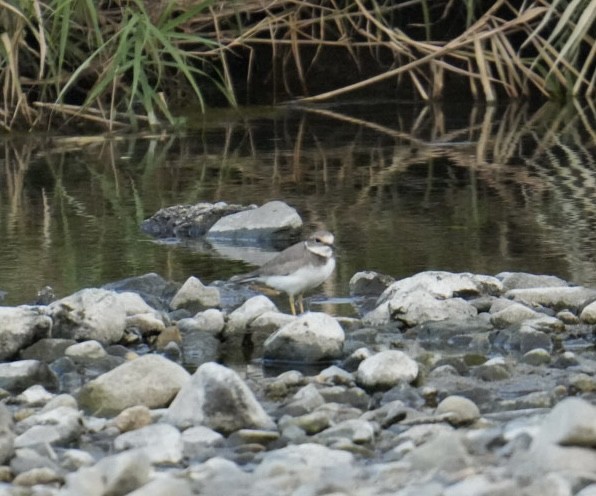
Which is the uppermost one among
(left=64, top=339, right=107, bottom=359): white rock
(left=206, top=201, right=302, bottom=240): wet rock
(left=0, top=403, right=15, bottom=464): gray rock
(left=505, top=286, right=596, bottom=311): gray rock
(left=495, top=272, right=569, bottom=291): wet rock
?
(left=0, top=403, right=15, bottom=464): gray rock

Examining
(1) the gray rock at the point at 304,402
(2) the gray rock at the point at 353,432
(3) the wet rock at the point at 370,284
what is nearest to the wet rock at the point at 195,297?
(3) the wet rock at the point at 370,284

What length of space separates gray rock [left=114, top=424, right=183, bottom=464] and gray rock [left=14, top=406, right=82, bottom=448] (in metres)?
0.14

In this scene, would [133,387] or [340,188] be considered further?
[340,188]

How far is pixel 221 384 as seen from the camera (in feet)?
14.3

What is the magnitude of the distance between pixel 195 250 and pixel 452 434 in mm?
3695

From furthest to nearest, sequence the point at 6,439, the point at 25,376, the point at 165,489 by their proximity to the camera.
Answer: the point at 25,376
the point at 6,439
the point at 165,489

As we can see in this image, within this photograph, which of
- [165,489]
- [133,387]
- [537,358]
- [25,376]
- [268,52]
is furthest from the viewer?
[268,52]

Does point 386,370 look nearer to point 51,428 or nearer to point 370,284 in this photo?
point 51,428

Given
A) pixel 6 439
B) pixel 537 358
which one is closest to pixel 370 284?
pixel 537 358

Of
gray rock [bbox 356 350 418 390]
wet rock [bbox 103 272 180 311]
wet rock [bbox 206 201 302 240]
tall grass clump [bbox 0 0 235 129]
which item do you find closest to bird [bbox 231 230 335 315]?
wet rock [bbox 103 272 180 311]

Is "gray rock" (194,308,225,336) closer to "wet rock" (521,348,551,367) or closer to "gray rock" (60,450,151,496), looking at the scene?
"wet rock" (521,348,551,367)

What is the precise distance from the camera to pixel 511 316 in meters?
5.57

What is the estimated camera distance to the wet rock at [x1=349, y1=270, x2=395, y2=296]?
625cm

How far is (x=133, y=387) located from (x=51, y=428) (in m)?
0.46
